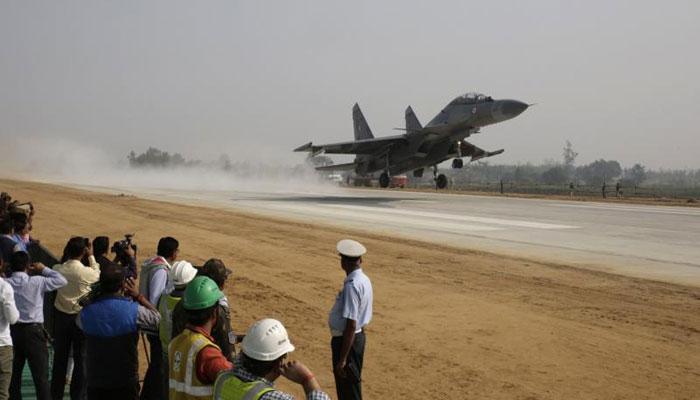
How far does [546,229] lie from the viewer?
24.8 metres

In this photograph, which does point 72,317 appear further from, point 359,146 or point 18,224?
point 359,146

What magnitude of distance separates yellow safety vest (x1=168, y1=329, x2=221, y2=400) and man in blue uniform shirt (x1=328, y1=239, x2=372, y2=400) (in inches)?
77.4

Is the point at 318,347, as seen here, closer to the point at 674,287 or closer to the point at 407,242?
the point at 674,287

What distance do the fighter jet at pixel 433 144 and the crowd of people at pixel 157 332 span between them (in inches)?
1197

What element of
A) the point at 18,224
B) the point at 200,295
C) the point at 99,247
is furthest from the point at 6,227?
the point at 200,295

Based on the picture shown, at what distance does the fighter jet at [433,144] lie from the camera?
Answer: 35531mm

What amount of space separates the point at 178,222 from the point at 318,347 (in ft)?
61.4

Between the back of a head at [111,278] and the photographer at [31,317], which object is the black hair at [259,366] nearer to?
the back of a head at [111,278]

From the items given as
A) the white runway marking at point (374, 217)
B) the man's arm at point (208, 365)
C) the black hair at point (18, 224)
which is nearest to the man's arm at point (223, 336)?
the man's arm at point (208, 365)

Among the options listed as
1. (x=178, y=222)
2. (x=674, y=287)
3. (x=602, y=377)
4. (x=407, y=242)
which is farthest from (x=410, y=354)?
(x=178, y=222)

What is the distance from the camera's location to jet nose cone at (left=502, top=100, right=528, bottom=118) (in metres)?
34.4

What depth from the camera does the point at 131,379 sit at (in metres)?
5.24

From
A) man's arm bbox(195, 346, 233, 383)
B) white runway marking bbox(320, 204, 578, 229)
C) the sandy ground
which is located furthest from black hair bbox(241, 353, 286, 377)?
white runway marking bbox(320, 204, 578, 229)

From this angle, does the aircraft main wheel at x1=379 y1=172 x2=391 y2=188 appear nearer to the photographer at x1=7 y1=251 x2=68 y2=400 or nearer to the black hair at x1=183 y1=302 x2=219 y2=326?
the photographer at x1=7 y1=251 x2=68 y2=400
